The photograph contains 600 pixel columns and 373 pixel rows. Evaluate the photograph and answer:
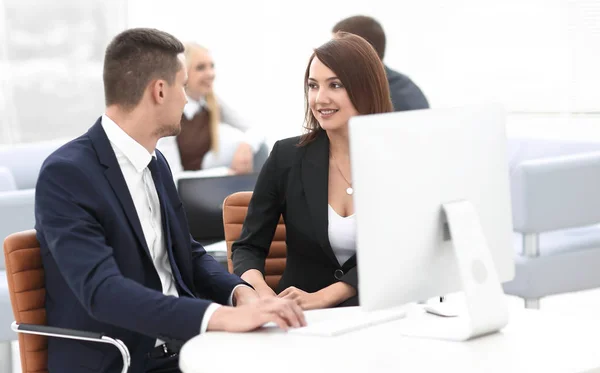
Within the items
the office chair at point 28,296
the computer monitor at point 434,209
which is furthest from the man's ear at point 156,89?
the computer monitor at point 434,209

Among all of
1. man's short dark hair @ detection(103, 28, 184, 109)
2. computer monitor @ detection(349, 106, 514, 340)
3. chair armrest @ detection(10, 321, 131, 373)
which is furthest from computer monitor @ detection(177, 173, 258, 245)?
computer monitor @ detection(349, 106, 514, 340)

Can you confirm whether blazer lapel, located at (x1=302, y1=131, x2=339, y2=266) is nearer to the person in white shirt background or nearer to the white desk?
the white desk

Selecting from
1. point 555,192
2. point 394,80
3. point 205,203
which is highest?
point 394,80

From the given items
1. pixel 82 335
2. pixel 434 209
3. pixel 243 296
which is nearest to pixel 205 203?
pixel 243 296

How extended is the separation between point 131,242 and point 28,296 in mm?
301

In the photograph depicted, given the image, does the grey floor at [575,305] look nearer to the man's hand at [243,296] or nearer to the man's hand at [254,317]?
the man's hand at [243,296]

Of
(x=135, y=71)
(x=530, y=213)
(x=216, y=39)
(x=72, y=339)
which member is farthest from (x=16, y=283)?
(x=216, y=39)

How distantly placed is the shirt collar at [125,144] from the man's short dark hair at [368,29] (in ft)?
10.8

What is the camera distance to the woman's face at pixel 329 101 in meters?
2.95

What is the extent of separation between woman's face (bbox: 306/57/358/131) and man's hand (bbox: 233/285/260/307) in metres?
0.69

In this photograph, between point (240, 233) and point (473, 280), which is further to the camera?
point (240, 233)

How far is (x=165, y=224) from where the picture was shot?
251 cm

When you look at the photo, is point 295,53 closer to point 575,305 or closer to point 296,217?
point 575,305

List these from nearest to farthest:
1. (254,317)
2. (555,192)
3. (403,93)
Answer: (254,317) → (555,192) → (403,93)
